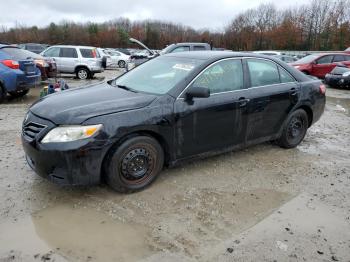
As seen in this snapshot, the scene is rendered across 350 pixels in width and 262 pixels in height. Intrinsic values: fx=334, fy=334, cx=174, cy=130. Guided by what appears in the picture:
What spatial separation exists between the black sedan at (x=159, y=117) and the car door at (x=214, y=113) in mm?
13

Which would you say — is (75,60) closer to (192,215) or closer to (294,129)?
(294,129)

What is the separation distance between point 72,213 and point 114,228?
536mm

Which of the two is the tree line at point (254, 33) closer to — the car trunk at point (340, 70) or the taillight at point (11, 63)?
the car trunk at point (340, 70)

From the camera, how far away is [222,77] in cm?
450

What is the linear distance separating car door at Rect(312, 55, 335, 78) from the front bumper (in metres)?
15.1

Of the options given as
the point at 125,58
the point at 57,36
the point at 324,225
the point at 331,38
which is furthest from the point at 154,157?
the point at 57,36

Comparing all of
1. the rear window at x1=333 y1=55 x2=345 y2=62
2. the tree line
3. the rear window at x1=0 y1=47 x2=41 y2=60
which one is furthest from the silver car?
the tree line

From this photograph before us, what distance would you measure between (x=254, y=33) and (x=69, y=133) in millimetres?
60847

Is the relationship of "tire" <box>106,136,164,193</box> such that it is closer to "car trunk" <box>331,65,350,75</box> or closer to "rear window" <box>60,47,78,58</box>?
"rear window" <box>60,47,78,58</box>

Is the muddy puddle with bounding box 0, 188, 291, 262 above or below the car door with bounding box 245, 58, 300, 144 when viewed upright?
below

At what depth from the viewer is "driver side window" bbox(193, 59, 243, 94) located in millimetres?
4297

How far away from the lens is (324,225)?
3.40m

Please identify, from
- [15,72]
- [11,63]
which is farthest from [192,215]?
[11,63]

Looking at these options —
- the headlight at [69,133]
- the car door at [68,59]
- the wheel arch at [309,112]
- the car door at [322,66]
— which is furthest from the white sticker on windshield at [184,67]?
the car door at [322,66]
